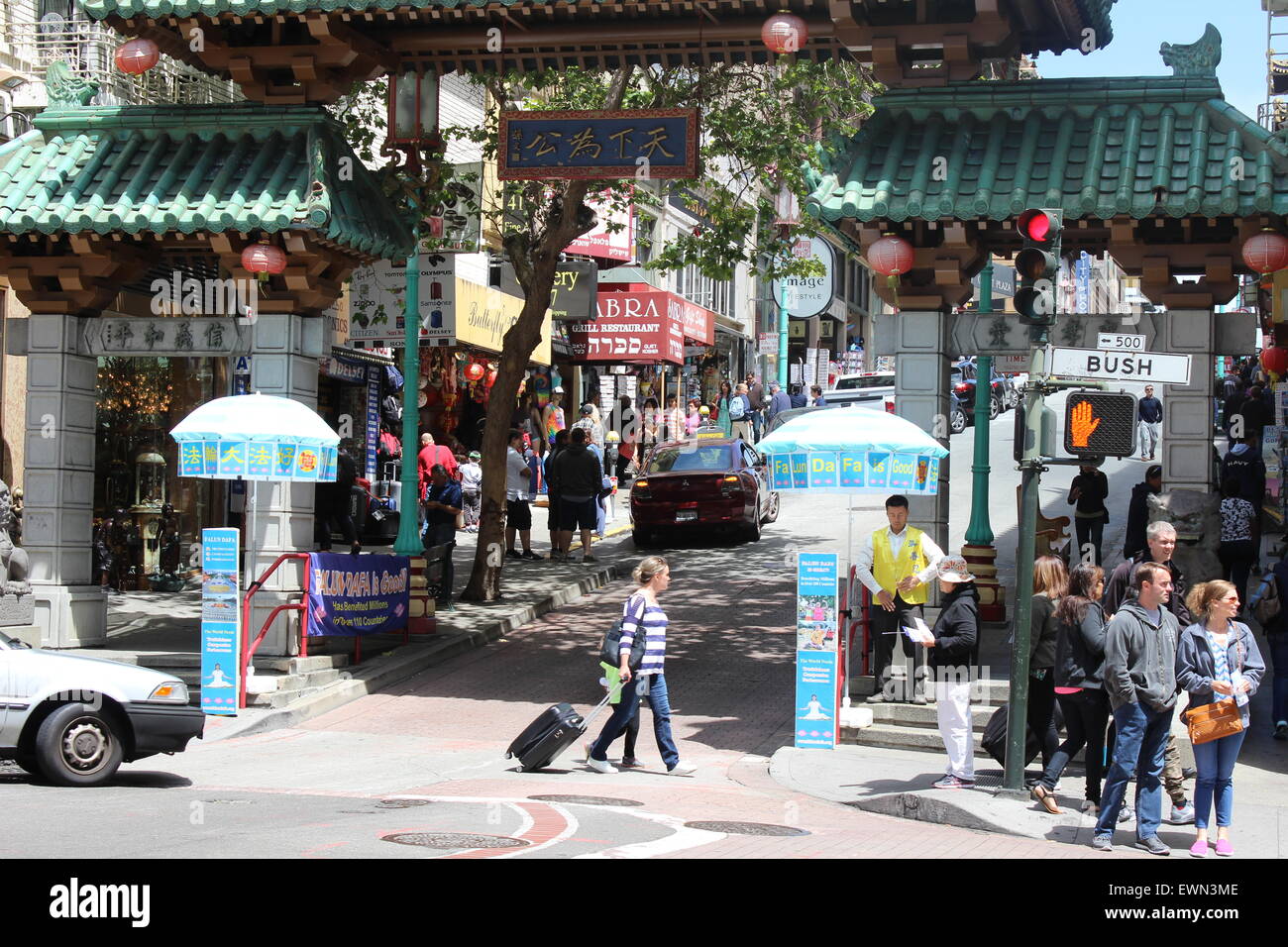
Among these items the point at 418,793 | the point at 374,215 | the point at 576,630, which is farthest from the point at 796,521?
the point at 418,793

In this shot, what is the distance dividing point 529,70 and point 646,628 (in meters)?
7.44

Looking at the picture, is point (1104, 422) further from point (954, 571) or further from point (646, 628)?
point (646, 628)

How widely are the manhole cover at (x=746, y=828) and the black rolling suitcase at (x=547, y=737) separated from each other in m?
2.20

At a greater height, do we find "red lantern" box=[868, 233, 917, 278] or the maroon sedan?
"red lantern" box=[868, 233, 917, 278]

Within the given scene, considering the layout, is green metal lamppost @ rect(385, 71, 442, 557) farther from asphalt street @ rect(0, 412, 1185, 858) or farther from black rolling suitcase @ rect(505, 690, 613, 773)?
black rolling suitcase @ rect(505, 690, 613, 773)

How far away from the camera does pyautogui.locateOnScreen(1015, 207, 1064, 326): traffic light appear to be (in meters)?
11.5

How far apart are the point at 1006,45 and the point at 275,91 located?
7317mm

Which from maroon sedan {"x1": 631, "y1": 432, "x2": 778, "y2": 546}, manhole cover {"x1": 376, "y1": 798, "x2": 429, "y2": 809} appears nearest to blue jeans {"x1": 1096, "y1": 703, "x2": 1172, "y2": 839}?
manhole cover {"x1": 376, "y1": 798, "x2": 429, "y2": 809}

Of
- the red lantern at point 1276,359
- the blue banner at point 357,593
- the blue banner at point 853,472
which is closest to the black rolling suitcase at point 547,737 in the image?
the blue banner at point 853,472

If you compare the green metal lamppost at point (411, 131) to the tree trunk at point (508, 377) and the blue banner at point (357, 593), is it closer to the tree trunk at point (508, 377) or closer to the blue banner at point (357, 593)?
the blue banner at point (357, 593)

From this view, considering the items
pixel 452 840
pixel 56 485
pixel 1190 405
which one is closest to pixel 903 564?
pixel 1190 405

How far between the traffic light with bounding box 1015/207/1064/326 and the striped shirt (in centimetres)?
363

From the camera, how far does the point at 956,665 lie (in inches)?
493

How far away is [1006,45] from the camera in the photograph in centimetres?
1557
